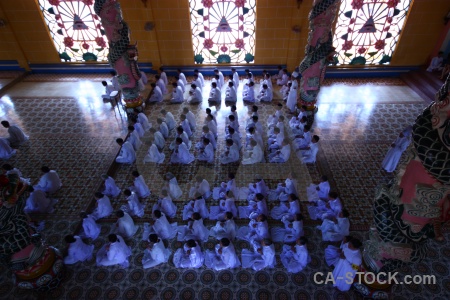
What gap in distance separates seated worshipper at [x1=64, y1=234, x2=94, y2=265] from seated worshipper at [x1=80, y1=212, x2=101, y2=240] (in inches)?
13.8

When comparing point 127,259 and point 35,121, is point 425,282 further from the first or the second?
point 35,121

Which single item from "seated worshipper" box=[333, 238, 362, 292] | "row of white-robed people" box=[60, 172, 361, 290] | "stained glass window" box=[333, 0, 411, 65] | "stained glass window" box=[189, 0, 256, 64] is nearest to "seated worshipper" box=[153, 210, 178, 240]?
"row of white-robed people" box=[60, 172, 361, 290]

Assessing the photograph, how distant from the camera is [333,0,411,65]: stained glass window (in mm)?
11758

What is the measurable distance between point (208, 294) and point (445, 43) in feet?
43.5

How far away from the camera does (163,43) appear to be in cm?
1282

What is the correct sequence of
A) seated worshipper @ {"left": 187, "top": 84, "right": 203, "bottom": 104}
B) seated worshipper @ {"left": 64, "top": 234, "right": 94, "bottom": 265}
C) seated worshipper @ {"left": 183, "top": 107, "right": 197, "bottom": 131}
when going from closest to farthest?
seated worshipper @ {"left": 64, "top": 234, "right": 94, "bottom": 265}, seated worshipper @ {"left": 183, "top": 107, "right": 197, "bottom": 131}, seated worshipper @ {"left": 187, "top": 84, "right": 203, "bottom": 104}

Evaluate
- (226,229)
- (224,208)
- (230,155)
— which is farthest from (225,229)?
(230,155)

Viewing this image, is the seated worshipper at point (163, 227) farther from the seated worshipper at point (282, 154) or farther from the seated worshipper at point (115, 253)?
the seated worshipper at point (282, 154)

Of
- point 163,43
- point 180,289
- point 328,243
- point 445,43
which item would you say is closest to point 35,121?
point 163,43

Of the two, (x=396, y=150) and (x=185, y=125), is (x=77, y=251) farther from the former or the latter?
(x=396, y=150)

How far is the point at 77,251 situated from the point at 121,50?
19.5 ft

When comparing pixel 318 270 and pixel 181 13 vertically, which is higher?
pixel 181 13

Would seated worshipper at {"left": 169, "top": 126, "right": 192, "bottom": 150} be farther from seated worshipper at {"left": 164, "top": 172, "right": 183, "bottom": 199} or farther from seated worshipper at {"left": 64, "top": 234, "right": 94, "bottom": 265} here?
seated worshipper at {"left": 64, "top": 234, "right": 94, "bottom": 265}

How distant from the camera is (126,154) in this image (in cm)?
877
